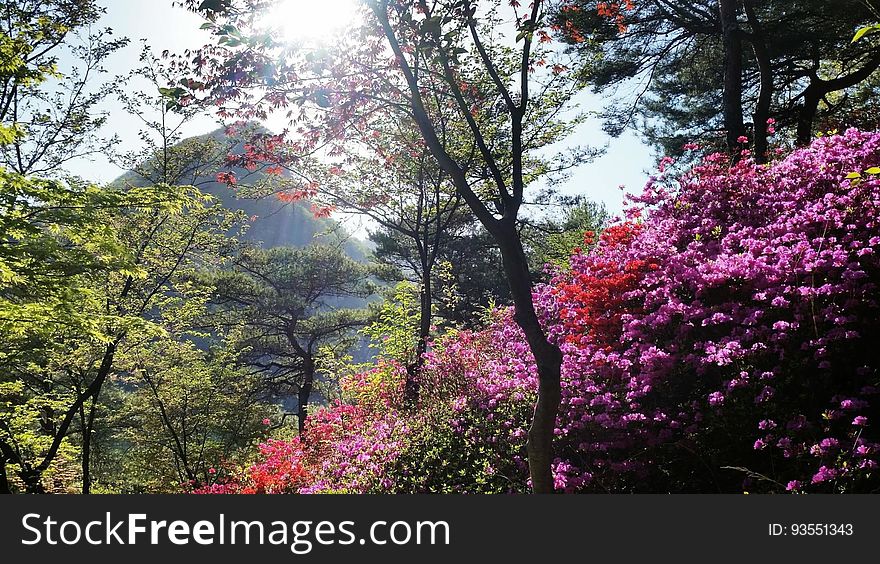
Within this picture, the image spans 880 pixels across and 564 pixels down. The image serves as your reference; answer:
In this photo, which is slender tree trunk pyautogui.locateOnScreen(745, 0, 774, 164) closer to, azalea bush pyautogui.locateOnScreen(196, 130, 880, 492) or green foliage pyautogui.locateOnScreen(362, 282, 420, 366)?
azalea bush pyautogui.locateOnScreen(196, 130, 880, 492)

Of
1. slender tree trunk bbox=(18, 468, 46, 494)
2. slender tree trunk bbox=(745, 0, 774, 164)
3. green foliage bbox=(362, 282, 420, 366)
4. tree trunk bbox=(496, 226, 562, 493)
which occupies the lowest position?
slender tree trunk bbox=(18, 468, 46, 494)

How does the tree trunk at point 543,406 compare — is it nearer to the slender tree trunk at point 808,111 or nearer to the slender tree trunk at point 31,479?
the slender tree trunk at point 808,111

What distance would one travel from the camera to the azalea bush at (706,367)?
13.4 ft

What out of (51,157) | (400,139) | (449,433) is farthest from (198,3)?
(51,157)

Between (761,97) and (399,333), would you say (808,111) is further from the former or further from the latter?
(399,333)

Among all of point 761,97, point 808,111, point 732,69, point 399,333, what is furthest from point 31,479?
point 808,111

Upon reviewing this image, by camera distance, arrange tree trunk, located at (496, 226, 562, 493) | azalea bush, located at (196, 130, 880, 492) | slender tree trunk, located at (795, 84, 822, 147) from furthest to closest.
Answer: slender tree trunk, located at (795, 84, 822, 147) → azalea bush, located at (196, 130, 880, 492) → tree trunk, located at (496, 226, 562, 493)

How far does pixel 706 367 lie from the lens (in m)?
4.74

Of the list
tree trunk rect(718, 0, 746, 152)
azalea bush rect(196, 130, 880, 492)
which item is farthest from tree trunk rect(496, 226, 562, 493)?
tree trunk rect(718, 0, 746, 152)

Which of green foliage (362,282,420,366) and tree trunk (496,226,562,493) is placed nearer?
tree trunk (496,226,562,493)

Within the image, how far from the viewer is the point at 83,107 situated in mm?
12586

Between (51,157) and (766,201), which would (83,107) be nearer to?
(51,157)

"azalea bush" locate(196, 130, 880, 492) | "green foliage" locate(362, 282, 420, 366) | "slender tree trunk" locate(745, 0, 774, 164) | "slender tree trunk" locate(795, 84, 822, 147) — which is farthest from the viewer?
"slender tree trunk" locate(795, 84, 822, 147)

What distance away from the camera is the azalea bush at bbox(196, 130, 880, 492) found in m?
4.09
